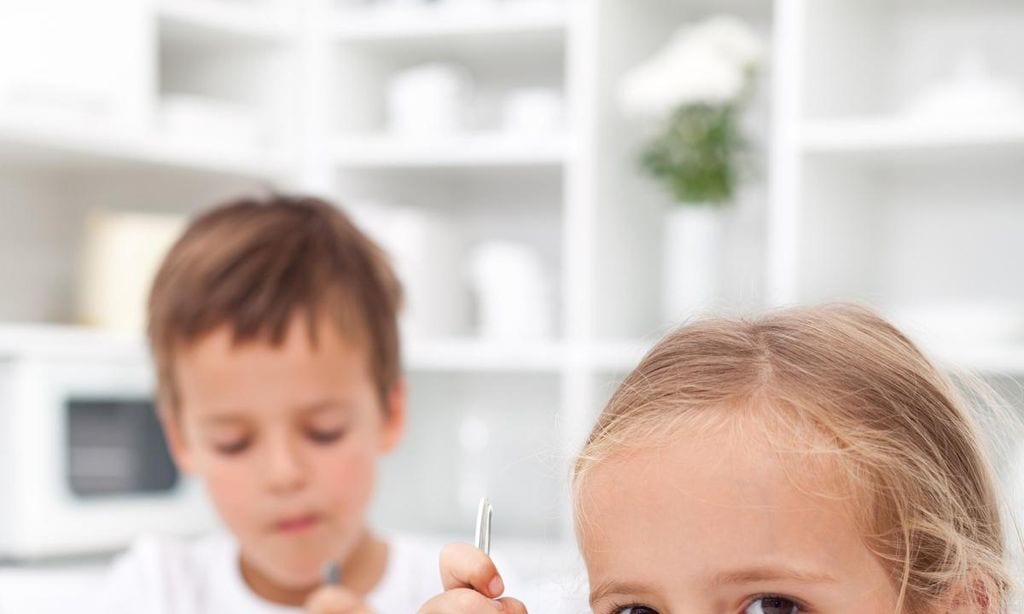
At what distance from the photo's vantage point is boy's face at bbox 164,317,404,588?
149cm

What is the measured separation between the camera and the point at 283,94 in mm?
2961

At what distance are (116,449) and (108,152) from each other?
512mm

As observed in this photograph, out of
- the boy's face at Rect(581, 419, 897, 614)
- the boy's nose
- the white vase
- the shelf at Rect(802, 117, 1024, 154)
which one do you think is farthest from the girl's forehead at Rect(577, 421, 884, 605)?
the white vase

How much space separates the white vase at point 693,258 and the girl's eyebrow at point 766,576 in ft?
6.05

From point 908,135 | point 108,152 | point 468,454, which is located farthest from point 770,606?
point 468,454

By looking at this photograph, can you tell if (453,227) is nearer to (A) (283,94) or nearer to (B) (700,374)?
(A) (283,94)

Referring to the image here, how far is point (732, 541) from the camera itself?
0.90m

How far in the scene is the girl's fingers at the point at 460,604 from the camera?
3.03 feet

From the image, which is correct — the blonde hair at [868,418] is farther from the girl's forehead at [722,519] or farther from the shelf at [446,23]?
the shelf at [446,23]

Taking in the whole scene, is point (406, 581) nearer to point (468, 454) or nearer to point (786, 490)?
point (786, 490)

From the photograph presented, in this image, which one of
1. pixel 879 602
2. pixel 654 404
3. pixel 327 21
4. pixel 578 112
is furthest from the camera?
pixel 327 21

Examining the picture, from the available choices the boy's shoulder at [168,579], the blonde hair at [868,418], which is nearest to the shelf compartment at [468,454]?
the boy's shoulder at [168,579]

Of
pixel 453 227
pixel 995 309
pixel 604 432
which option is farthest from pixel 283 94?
pixel 604 432

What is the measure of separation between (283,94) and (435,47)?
0.33 meters
